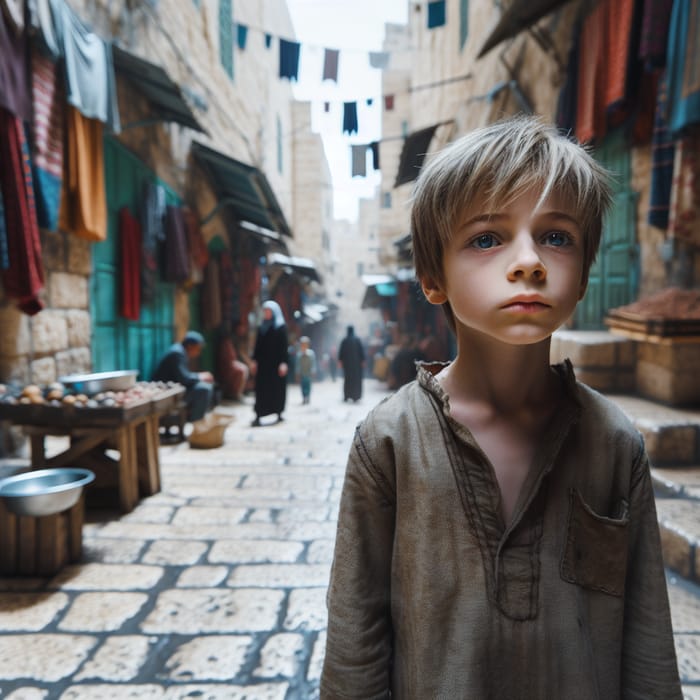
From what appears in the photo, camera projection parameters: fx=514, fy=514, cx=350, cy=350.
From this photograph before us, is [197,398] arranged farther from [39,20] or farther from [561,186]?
[561,186]

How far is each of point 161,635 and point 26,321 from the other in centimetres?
334

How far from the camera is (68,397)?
350cm

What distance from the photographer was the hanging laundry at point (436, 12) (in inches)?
328

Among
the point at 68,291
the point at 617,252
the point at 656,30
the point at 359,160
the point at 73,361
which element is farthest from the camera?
the point at 359,160

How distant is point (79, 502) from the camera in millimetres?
2857

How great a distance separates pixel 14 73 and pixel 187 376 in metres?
3.93

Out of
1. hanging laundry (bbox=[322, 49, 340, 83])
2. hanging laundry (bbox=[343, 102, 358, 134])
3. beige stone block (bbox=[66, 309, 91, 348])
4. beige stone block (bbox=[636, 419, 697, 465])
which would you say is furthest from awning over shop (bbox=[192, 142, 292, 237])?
beige stone block (bbox=[636, 419, 697, 465])

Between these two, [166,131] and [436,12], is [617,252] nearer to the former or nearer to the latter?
[436,12]

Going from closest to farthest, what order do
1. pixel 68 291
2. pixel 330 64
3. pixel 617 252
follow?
pixel 68 291 < pixel 617 252 < pixel 330 64

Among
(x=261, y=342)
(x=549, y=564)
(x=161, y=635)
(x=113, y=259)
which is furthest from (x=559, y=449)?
(x=261, y=342)

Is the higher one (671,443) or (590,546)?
(590,546)

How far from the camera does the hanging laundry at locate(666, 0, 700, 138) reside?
3.54 metres

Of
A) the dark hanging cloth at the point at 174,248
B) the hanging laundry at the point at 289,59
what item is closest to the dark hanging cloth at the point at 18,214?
the dark hanging cloth at the point at 174,248

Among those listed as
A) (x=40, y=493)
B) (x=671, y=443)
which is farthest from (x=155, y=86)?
(x=671, y=443)
